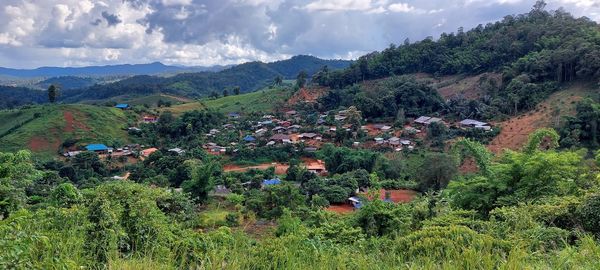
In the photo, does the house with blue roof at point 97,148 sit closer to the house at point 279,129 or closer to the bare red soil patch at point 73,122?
the bare red soil patch at point 73,122

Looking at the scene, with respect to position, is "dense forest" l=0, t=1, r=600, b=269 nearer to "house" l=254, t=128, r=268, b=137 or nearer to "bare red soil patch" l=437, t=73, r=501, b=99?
"house" l=254, t=128, r=268, b=137

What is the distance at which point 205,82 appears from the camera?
11850 centimetres

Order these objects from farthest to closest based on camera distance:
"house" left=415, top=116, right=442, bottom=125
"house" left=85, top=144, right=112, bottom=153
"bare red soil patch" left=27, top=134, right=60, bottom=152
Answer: "house" left=415, top=116, right=442, bottom=125 → "house" left=85, top=144, right=112, bottom=153 → "bare red soil patch" left=27, top=134, right=60, bottom=152

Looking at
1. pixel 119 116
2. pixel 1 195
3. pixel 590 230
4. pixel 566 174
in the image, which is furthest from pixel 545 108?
pixel 119 116

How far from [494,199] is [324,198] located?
1433cm

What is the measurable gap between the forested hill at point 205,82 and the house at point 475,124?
234ft

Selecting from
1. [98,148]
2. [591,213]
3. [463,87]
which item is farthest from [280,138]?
[591,213]

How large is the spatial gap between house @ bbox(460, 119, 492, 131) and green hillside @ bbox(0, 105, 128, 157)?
32972 millimetres

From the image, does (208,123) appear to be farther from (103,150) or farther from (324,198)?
(324,198)

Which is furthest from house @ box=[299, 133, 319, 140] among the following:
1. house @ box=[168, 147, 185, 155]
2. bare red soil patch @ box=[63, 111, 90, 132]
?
bare red soil patch @ box=[63, 111, 90, 132]

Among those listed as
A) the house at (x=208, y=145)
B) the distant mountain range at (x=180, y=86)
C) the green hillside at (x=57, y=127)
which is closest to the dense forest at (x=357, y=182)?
the house at (x=208, y=145)

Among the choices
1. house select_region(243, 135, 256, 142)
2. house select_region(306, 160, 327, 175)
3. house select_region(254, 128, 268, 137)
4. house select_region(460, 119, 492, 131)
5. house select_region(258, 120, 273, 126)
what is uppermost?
house select_region(460, 119, 492, 131)

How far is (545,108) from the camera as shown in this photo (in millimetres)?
36812

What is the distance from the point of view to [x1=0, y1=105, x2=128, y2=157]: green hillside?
40.8 metres
